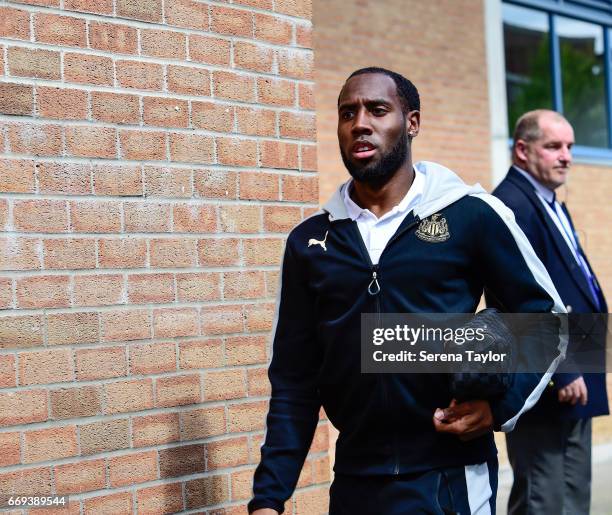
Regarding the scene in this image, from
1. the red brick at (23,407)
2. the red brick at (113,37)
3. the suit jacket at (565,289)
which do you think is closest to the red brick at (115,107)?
the red brick at (113,37)

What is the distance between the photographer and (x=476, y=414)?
284 centimetres

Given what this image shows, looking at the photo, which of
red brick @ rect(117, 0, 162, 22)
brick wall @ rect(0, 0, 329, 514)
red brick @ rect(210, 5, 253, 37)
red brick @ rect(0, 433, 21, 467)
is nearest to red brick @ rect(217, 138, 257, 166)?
brick wall @ rect(0, 0, 329, 514)

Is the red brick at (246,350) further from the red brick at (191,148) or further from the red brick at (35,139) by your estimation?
the red brick at (35,139)

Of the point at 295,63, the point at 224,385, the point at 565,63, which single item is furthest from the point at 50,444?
the point at 565,63

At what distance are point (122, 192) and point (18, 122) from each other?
1.55ft

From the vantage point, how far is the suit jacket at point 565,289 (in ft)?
15.9

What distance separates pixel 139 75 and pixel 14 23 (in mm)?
522

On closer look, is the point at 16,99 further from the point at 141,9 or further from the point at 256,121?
the point at 256,121

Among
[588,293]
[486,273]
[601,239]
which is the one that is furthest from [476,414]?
[601,239]

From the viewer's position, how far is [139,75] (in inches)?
154

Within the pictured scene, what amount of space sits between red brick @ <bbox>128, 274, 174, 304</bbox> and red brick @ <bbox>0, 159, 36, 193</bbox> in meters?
0.52

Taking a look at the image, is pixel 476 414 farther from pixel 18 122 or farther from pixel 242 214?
pixel 18 122

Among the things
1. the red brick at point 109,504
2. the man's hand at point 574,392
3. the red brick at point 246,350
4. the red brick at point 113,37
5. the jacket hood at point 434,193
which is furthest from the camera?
the man's hand at point 574,392

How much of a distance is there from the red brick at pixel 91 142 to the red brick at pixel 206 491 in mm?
1333
